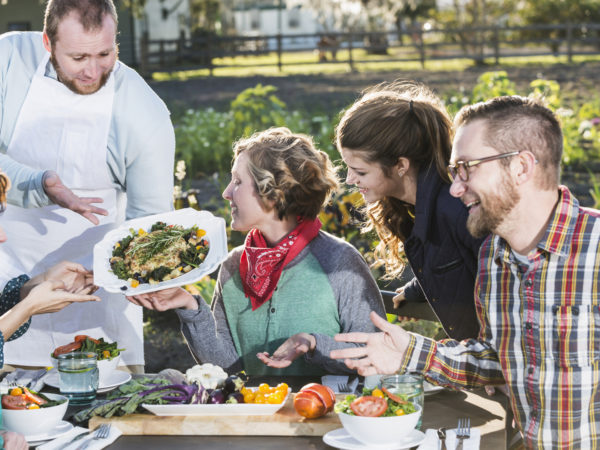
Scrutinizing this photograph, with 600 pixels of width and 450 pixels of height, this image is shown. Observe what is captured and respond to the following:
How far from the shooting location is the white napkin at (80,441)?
225 cm

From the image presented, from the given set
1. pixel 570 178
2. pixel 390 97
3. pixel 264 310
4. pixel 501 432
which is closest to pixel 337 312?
pixel 264 310

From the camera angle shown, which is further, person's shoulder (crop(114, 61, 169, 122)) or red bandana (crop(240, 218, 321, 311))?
person's shoulder (crop(114, 61, 169, 122))

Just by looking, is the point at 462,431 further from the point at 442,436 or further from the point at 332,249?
the point at 332,249

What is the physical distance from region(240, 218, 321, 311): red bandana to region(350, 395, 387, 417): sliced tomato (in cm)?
103

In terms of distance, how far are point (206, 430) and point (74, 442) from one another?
0.33 meters

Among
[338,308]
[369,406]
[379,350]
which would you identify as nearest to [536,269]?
[379,350]

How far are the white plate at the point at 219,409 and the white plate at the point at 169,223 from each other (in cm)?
40

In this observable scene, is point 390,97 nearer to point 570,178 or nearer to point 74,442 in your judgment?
point 74,442

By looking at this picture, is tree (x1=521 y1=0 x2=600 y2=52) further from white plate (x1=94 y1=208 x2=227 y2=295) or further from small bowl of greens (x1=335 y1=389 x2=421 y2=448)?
small bowl of greens (x1=335 y1=389 x2=421 y2=448)

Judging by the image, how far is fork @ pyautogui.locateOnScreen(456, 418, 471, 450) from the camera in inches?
87.7

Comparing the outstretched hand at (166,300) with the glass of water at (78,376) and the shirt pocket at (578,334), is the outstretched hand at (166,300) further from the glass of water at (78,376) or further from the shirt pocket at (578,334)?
the shirt pocket at (578,334)

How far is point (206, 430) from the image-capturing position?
93.5 inches

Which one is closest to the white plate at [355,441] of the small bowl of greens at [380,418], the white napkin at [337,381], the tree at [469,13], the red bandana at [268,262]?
the small bowl of greens at [380,418]

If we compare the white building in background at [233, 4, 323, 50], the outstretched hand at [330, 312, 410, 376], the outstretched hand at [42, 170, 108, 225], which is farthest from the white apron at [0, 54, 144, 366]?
the white building in background at [233, 4, 323, 50]
